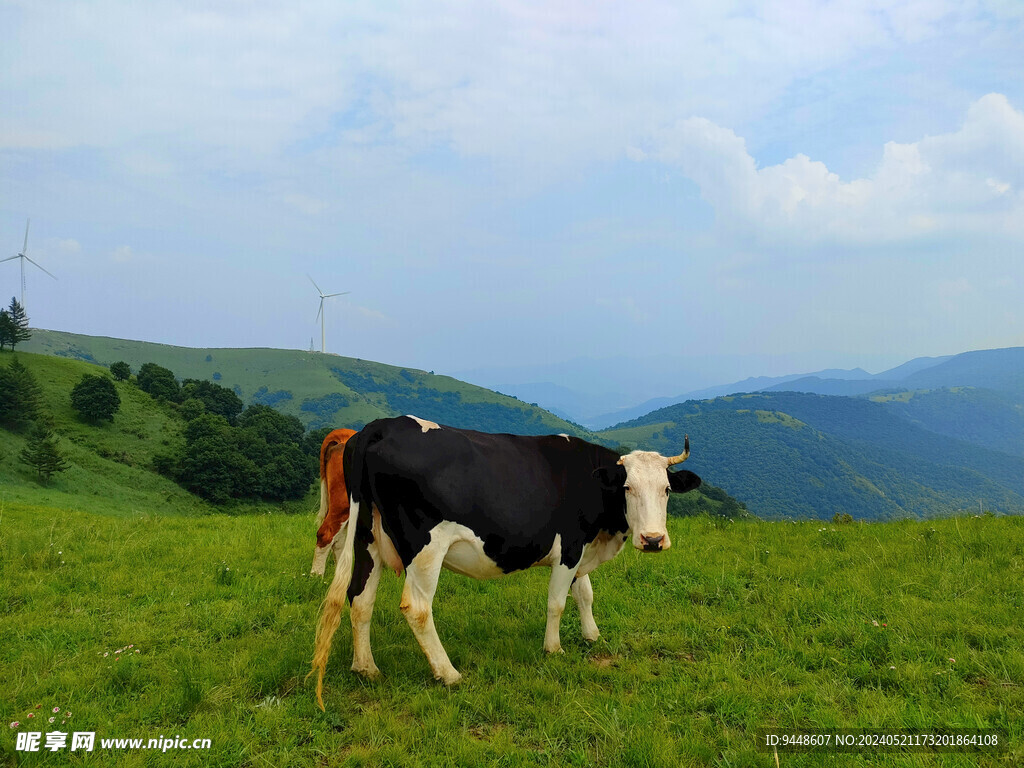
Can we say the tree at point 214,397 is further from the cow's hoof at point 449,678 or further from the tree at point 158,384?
the cow's hoof at point 449,678

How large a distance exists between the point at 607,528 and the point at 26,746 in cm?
524

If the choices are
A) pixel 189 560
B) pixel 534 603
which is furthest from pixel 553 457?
pixel 189 560

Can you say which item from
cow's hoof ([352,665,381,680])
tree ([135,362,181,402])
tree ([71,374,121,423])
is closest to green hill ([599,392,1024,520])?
tree ([135,362,181,402])

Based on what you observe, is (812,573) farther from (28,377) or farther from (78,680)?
(28,377)

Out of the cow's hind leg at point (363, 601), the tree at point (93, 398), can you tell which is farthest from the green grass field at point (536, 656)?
the tree at point (93, 398)

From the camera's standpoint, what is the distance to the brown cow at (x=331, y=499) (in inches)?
308

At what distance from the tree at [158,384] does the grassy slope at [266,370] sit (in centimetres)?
6039

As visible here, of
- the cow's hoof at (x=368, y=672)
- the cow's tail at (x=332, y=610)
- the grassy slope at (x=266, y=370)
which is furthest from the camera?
the grassy slope at (x=266, y=370)

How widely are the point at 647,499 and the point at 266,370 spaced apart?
7837 inches

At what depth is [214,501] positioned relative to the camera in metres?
70.4

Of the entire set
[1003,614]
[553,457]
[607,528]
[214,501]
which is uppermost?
[553,457]

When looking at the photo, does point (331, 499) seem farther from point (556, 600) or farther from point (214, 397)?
point (214, 397)

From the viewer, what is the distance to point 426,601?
17.5ft

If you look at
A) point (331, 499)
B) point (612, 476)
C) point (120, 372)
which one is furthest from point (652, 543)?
point (120, 372)
